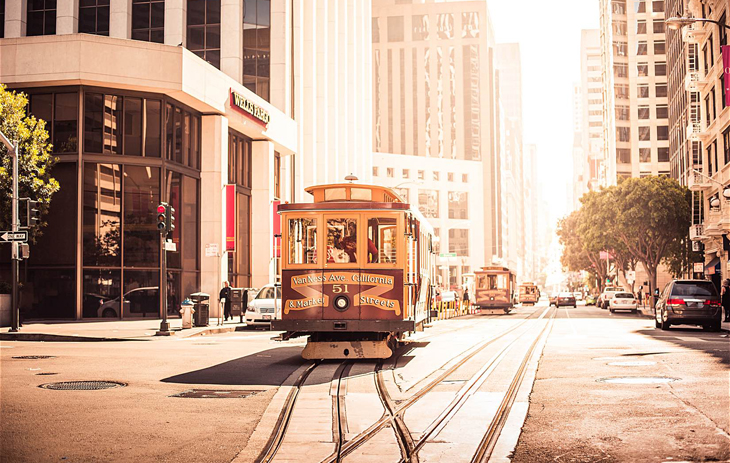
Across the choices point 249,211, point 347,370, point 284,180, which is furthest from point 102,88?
point 347,370

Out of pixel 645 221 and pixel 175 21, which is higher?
pixel 175 21

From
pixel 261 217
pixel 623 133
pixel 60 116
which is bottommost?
pixel 261 217

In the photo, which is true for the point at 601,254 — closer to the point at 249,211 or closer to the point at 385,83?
the point at 249,211

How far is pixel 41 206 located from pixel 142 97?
7086mm

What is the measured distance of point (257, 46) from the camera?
163ft

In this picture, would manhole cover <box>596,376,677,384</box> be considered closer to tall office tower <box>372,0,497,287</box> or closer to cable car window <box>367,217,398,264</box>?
cable car window <box>367,217,398,264</box>

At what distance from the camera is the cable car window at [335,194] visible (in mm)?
16109

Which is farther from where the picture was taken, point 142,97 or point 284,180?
point 284,180

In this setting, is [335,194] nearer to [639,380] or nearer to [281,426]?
[639,380]

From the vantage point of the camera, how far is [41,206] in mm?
30219

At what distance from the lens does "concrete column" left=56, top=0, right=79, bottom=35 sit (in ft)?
144

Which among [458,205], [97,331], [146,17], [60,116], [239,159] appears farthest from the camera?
[458,205]

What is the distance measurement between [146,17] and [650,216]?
121ft

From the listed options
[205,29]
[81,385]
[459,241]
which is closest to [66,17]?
[205,29]
